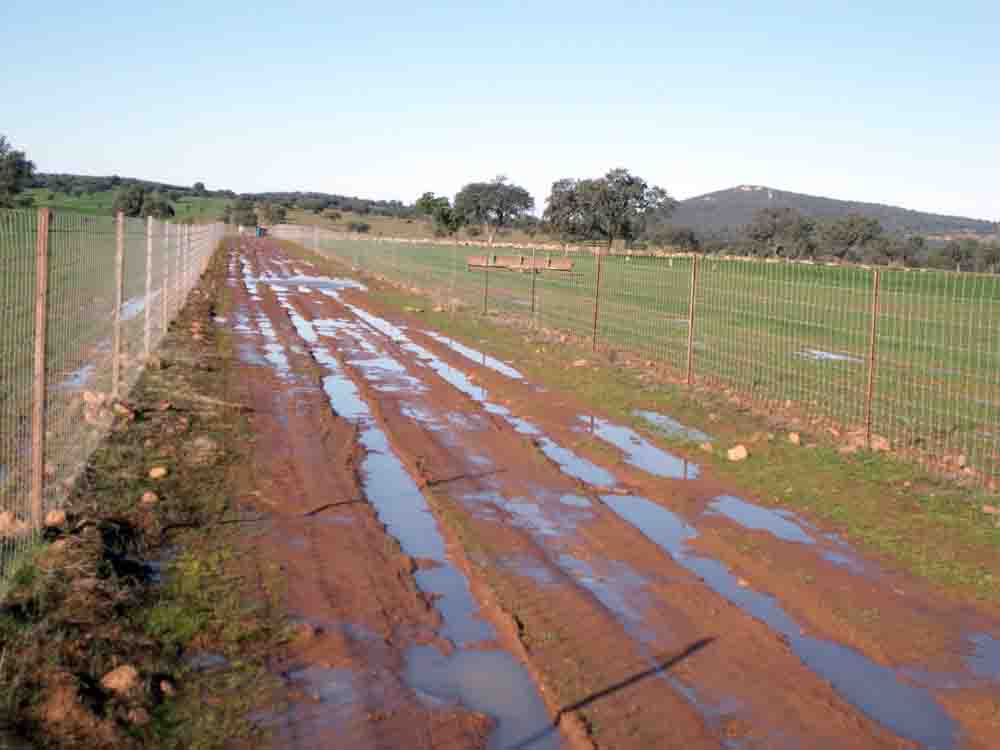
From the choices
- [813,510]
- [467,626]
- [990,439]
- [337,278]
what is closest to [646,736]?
[467,626]

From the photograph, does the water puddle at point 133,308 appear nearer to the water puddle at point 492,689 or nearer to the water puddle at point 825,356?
the water puddle at point 492,689

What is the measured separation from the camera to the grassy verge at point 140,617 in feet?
16.3

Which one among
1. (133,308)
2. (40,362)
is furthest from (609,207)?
(40,362)

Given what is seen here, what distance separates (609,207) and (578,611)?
9881 centimetres

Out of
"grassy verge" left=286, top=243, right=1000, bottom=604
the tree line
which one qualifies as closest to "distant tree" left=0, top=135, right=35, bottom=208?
the tree line

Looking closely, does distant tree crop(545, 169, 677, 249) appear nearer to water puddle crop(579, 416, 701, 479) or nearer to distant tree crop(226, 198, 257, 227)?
distant tree crop(226, 198, 257, 227)

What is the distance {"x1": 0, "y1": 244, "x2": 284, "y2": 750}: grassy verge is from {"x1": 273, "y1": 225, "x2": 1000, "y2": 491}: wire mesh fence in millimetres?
7734

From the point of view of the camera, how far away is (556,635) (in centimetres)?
636

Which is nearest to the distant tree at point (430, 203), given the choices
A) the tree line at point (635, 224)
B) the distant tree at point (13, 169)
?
the tree line at point (635, 224)

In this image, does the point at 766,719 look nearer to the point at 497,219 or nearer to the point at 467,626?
the point at 467,626

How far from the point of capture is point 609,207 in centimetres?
10338

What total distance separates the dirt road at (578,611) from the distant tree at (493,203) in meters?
124

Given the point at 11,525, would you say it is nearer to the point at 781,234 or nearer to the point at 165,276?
the point at 165,276

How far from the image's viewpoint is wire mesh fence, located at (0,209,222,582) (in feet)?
23.5
